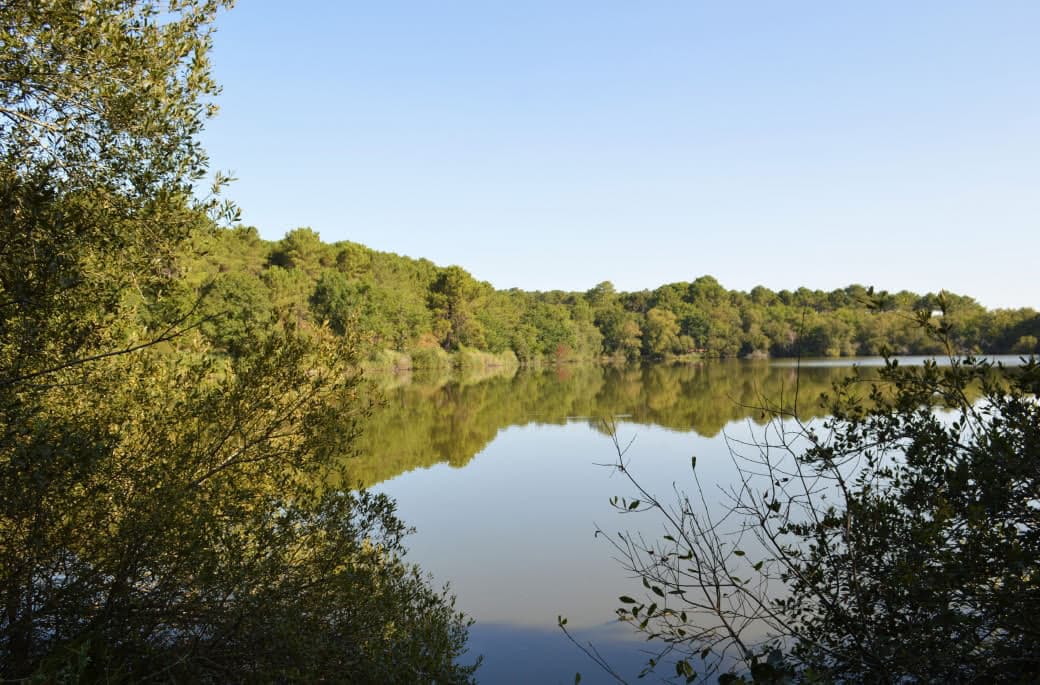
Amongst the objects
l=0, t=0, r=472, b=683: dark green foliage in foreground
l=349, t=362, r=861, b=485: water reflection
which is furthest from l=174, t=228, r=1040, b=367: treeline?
l=349, t=362, r=861, b=485: water reflection

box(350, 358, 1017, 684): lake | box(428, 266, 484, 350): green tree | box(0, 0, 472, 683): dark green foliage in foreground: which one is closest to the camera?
box(0, 0, 472, 683): dark green foliage in foreground

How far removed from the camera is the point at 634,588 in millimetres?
10328

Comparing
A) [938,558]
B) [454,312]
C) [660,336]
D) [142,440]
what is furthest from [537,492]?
[660,336]

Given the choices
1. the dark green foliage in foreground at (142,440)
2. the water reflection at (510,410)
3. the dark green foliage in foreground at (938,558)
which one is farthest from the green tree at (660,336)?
the dark green foliage in foreground at (938,558)

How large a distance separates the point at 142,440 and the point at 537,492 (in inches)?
468

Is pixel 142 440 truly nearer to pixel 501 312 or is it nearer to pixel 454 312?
pixel 454 312

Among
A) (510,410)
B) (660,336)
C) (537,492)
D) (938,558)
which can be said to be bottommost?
(537,492)

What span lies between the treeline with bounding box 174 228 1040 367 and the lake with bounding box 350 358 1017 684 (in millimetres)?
4035

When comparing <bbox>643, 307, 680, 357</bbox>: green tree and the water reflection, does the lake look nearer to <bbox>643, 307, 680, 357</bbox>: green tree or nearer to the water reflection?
the water reflection

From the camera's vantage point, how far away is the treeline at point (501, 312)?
30.6m

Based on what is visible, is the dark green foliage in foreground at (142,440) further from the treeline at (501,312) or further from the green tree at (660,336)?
the green tree at (660,336)

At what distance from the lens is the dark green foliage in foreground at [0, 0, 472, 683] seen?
4738 millimetres

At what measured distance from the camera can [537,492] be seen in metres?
17.2

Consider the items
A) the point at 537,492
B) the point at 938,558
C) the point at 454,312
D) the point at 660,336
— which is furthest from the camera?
the point at 660,336
